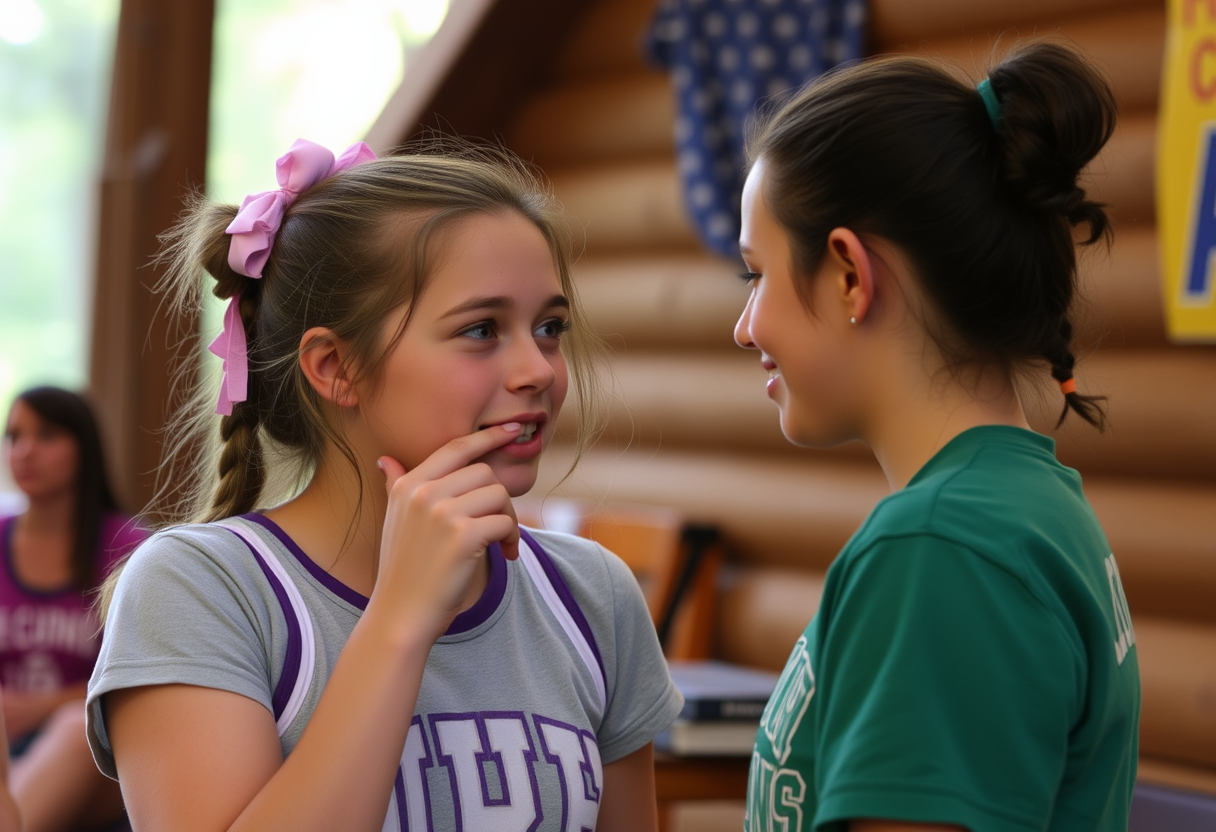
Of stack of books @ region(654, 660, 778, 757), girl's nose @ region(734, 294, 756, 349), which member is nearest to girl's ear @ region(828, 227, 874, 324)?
girl's nose @ region(734, 294, 756, 349)

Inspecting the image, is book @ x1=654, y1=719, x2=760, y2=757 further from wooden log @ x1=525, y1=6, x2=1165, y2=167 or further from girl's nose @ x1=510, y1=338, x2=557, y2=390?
wooden log @ x1=525, y1=6, x2=1165, y2=167

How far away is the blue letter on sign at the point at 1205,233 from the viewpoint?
2.29 meters

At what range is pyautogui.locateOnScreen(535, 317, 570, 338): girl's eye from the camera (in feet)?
4.25

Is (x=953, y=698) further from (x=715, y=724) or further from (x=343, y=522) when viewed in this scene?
(x=715, y=724)

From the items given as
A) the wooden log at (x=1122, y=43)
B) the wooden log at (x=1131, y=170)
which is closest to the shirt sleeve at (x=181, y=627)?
the wooden log at (x=1122, y=43)

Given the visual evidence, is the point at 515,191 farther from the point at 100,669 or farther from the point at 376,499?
the point at 100,669

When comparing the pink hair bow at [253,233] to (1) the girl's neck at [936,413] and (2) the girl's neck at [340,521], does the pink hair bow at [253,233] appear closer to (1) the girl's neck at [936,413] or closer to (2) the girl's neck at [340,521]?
(2) the girl's neck at [340,521]

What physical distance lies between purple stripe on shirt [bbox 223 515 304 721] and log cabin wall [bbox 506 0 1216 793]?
85 centimetres

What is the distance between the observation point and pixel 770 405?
3277 millimetres

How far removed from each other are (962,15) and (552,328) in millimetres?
2036

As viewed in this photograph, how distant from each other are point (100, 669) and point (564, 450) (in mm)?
2983

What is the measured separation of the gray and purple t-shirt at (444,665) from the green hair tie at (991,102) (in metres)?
→ 0.65

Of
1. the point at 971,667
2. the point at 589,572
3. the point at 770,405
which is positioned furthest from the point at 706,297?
the point at 971,667

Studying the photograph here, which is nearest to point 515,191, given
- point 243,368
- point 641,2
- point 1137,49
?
point 243,368
